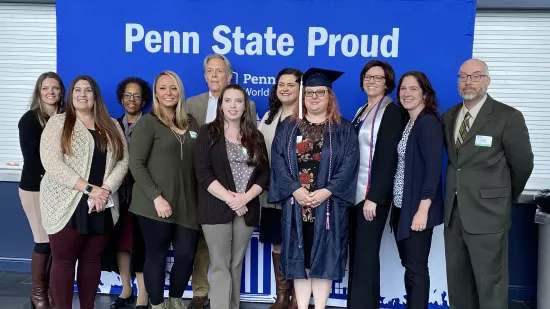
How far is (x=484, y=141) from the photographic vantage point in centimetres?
301

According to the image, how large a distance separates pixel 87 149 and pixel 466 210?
7.84 feet

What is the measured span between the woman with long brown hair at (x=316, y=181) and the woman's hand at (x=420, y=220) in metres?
0.40

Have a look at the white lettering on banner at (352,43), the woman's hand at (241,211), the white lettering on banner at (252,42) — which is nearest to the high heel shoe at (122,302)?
the woman's hand at (241,211)

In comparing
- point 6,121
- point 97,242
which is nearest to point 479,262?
point 97,242

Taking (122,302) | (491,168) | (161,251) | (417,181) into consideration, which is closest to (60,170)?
(161,251)

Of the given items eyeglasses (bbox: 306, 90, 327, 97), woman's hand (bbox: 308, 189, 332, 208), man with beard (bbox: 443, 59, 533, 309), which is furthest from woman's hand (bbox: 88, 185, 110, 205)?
man with beard (bbox: 443, 59, 533, 309)

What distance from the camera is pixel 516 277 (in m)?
4.24

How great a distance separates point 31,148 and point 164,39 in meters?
1.29

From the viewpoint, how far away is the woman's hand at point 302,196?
3.04 metres

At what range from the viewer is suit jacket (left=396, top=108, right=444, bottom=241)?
120 inches

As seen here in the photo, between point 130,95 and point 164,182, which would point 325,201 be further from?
point 130,95

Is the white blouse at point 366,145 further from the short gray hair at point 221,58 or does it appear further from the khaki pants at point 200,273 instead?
the khaki pants at point 200,273

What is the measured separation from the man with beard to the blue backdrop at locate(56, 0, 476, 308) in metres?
0.64

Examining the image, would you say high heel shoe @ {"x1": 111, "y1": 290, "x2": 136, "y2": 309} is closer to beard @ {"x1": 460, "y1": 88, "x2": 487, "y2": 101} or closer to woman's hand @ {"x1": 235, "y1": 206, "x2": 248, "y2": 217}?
woman's hand @ {"x1": 235, "y1": 206, "x2": 248, "y2": 217}
